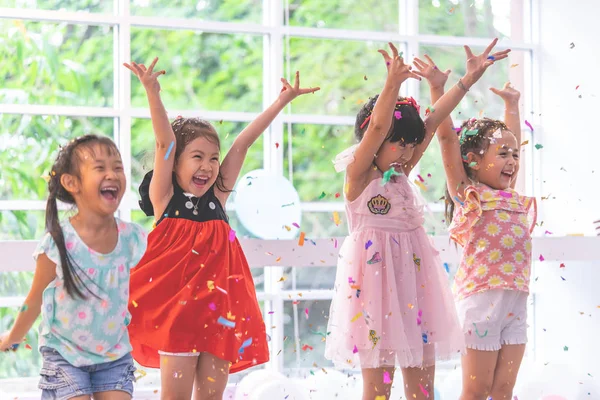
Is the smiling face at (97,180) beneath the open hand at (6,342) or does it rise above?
above

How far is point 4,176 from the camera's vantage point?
4.30 m

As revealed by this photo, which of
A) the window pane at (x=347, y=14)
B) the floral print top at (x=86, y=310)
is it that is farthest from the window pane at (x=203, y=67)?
the floral print top at (x=86, y=310)

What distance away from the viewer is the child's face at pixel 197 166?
2.66m

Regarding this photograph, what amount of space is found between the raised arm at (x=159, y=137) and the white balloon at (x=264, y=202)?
4.25ft

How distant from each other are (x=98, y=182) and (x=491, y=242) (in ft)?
4.69

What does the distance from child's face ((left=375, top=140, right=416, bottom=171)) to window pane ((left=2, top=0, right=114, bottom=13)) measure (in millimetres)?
2236

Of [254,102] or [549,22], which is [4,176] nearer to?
[254,102]

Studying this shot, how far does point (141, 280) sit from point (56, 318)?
1.53 feet

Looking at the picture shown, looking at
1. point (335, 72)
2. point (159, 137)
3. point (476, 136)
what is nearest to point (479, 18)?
point (335, 72)

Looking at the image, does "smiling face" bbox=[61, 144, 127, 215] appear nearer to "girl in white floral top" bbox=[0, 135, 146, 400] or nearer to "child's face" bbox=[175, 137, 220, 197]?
"girl in white floral top" bbox=[0, 135, 146, 400]

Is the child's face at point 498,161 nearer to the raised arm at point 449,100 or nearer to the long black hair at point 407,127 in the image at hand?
the raised arm at point 449,100

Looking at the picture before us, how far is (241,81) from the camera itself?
471 centimetres

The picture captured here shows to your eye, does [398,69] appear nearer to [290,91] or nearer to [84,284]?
[290,91]

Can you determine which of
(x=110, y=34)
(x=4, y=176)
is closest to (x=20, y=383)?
(x=4, y=176)
